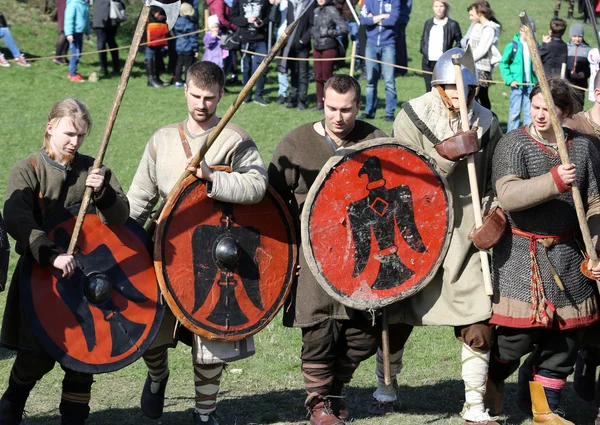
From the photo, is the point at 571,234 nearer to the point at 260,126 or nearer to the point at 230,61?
the point at 260,126

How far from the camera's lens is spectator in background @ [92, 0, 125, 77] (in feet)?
51.6

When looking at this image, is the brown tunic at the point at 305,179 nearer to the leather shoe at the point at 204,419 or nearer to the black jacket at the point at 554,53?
the leather shoe at the point at 204,419

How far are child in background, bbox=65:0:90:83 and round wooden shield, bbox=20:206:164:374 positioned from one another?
1133 cm

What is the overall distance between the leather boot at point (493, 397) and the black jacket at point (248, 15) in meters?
9.87

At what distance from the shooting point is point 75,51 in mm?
15617

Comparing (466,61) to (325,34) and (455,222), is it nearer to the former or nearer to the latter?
(455,222)

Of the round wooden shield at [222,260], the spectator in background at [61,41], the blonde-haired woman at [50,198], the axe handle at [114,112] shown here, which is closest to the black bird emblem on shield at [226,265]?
the round wooden shield at [222,260]

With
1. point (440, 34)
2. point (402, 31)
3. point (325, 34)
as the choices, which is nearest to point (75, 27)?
point (325, 34)

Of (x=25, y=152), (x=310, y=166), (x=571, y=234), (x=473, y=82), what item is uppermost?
(x=473, y=82)

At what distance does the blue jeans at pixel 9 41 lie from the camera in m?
15.6

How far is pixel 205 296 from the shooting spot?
182 inches

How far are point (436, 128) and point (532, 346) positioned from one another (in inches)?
47.1

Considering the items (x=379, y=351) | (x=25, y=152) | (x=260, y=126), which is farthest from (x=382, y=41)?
(x=379, y=351)

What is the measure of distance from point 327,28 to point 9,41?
552 centimetres
